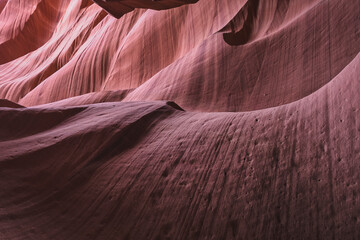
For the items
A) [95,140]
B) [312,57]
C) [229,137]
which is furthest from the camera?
[312,57]

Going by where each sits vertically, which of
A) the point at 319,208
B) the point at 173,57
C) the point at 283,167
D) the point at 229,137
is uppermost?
the point at 173,57

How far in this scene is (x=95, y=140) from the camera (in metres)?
1.65

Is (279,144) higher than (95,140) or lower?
lower

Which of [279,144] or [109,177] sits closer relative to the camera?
[279,144]

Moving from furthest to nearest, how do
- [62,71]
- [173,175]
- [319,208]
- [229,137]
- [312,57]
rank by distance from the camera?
[62,71]
[312,57]
[229,137]
[173,175]
[319,208]

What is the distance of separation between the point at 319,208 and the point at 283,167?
0.71 feet

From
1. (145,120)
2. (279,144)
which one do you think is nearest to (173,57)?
(145,120)

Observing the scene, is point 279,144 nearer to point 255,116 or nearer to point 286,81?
point 255,116

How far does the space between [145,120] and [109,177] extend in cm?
48

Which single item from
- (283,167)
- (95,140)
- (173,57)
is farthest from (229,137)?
(173,57)

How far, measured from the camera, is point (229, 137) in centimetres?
143

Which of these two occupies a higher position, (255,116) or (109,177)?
(255,116)

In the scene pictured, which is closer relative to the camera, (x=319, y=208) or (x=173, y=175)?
(x=319, y=208)

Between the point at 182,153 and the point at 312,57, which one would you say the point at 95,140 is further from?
the point at 312,57
